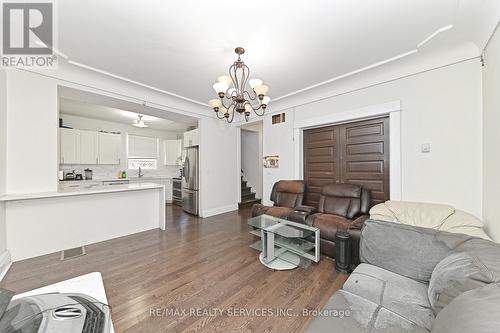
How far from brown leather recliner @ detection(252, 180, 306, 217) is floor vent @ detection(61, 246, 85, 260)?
8.91 ft

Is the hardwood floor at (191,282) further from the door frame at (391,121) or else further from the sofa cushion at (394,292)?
the door frame at (391,121)

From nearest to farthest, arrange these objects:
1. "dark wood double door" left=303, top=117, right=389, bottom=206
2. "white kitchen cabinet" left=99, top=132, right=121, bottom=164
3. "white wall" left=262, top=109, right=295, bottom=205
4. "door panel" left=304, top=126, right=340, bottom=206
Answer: "dark wood double door" left=303, top=117, right=389, bottom=206 < "door panel" left=304, top=126, right=340, bottom=206 < "white wall" left=262, top=109, right=295, bottom=205 < "white kitchen cabinet" left=99, top=132, right=121, bottom=164

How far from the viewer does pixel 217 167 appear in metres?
5.23

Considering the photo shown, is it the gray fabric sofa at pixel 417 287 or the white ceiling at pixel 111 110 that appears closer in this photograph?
the gray fabric sofa at pixel 417 287

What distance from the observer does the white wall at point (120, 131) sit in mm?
5430

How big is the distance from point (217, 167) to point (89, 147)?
11.8 ft

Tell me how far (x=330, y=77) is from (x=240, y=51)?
1656 mm

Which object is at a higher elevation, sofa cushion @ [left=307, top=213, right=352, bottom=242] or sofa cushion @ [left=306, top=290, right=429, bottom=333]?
sofa cushion @ [left=307, top=213, right=352, bottom=242]

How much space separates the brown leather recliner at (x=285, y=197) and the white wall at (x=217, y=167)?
64.2 inches

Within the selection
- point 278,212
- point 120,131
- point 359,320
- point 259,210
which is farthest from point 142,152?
point 359,320

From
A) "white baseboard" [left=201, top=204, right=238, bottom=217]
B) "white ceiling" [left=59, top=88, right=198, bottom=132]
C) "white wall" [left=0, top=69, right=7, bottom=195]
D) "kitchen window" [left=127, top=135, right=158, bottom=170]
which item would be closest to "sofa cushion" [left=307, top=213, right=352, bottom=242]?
"white baseboard" [left=201, top=204, right=238, bottom=217]

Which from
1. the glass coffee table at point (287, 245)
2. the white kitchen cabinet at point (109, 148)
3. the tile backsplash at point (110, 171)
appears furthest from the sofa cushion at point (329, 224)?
the white kitchen cabinet at point (109, 148)

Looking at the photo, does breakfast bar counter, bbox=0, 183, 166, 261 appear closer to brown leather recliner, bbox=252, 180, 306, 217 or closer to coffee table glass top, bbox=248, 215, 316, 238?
brown leather recliner, bbox=252, 180, 306, 217

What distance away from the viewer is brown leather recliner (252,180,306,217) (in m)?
3.59
